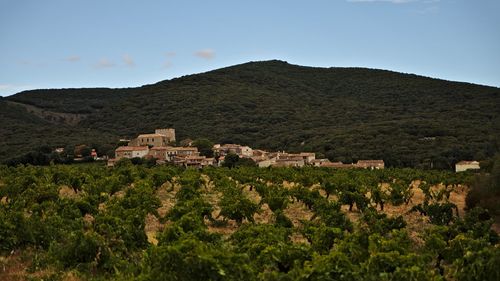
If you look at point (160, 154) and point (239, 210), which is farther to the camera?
point (160, 154)

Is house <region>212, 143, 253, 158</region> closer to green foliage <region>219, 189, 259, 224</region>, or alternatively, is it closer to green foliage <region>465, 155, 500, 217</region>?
green foliage <region>465, 155, 500, 217</region>

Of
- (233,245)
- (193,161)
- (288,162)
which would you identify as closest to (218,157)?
(193,161)

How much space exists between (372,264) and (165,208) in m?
15.0

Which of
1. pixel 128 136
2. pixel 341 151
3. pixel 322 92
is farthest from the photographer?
pixel 322 92

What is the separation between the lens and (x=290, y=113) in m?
111

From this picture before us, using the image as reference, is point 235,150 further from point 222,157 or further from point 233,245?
point 233,245

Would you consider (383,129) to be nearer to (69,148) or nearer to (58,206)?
(69,148)

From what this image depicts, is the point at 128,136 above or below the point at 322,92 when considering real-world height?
below

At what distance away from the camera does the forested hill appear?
7244cm

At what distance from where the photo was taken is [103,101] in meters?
145

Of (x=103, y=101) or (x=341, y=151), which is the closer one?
(x=341, y=151)

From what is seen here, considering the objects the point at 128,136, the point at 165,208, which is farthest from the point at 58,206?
the point at 128,136

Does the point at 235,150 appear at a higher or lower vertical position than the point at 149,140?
lower

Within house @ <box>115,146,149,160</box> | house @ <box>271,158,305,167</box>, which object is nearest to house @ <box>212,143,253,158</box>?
house @ <box>271,158,305,167</box>
